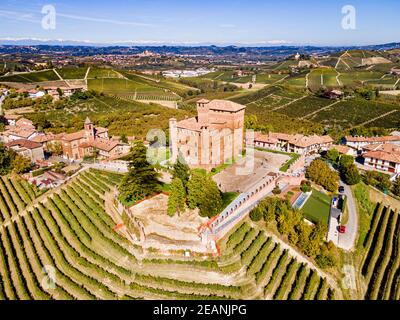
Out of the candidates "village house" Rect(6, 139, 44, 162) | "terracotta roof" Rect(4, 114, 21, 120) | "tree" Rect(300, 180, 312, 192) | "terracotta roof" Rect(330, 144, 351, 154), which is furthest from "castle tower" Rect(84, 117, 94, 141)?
"terracotta roof" Rect(330, 144, 351, 154)

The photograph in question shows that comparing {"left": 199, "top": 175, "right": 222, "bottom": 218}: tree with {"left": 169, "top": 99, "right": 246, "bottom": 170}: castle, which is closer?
{"left": 199, "top": 175, "right": 222, "bottom": 218}: tree

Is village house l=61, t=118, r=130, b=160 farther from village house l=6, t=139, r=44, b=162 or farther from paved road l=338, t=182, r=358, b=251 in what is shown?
paved road l=338, t=182, r=358, b=251

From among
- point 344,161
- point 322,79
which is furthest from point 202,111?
point 322,79

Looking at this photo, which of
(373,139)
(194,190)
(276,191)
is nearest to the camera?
(194,190)

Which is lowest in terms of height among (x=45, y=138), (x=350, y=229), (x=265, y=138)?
(x=350, y=229)

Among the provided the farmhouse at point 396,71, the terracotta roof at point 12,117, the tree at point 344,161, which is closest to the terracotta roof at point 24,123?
the terracotta roof at point 12,117

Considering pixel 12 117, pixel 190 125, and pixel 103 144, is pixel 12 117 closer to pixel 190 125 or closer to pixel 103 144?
pixel 103 144
